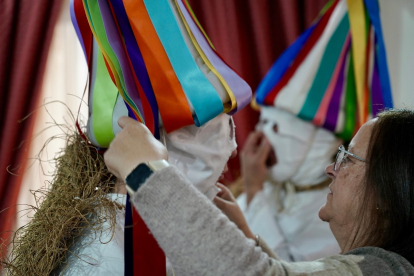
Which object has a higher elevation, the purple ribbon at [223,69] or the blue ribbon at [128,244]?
the purple ribbon at [223,69]

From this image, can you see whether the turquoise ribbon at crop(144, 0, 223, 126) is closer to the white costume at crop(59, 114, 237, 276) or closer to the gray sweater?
the white costume at crop(59, 114, 237, 276)

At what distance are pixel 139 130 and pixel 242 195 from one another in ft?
5.03

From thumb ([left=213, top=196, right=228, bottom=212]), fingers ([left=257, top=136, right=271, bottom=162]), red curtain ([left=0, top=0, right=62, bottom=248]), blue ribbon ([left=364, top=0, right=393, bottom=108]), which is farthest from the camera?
fingers ([left=257, top=136, right=271, bottom=162])

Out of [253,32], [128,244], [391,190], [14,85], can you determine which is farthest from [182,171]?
[253,32]

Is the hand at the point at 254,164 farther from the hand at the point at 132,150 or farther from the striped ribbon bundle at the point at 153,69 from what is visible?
the hand at the point at 132,150

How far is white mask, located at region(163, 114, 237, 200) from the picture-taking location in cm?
97

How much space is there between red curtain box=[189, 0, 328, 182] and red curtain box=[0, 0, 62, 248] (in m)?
1.03

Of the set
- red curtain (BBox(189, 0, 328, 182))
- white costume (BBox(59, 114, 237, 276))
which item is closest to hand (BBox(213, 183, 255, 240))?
white costume (BBox(59, 114, 237, 276))

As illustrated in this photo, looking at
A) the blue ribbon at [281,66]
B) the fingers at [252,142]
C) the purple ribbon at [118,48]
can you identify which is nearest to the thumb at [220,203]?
the purple ribbon at [118,48]

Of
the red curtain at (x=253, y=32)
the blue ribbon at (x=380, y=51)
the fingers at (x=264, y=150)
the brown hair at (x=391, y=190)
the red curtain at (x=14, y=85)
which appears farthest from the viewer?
the red curtain at (x=253, y=32)

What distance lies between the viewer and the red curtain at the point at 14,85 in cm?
144

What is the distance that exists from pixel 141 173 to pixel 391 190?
1.70 feet

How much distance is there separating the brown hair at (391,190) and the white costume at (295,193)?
1.06 metres

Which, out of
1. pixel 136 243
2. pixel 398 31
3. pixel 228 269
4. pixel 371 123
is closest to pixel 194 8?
pixel 398 31
